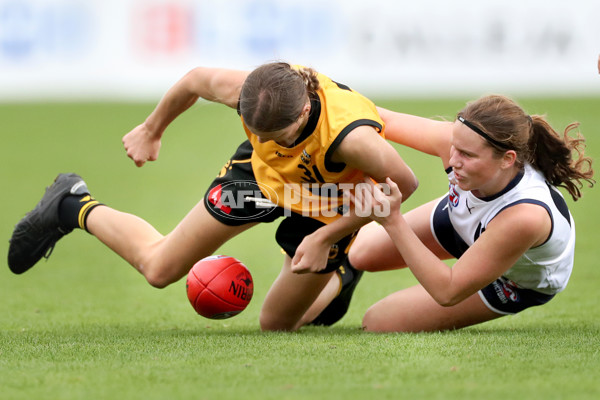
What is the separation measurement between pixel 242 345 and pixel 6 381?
3.75ft

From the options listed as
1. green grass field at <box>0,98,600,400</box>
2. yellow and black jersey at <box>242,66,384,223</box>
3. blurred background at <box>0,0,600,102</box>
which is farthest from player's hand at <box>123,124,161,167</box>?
blurred background at <box>0,0,600,102</box>

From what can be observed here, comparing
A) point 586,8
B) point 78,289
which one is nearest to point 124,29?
point 586,8

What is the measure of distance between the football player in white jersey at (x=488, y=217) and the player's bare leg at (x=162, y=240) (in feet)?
3.30

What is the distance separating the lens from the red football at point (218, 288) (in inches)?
187

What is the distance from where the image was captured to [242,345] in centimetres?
411

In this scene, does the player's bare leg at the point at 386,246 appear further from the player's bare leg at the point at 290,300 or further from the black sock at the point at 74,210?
the black sock at the point at 74,210

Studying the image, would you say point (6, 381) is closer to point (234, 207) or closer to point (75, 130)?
point (234, 207)

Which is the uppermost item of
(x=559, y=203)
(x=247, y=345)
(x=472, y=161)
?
(x=472, y=161)

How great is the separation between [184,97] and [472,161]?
5.78 feet

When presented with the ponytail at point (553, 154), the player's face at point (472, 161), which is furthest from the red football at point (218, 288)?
the ponytail at point (553, 154)

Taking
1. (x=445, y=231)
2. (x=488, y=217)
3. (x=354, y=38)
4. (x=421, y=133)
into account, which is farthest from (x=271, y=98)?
(x=354, y=38)

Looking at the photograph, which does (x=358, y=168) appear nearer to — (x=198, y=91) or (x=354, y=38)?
(x=198, y=91)

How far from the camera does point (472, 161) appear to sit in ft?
13.3

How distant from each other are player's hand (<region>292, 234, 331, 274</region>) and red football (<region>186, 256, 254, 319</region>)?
1.84 feet
